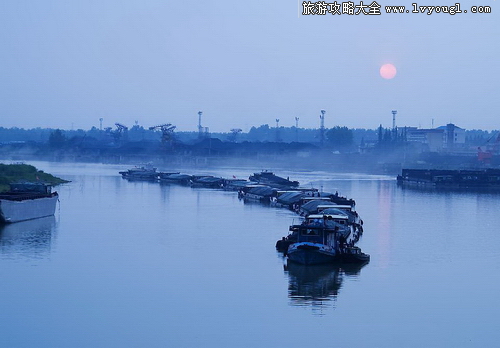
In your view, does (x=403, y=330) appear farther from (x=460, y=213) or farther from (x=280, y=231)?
(x=460, y=213)

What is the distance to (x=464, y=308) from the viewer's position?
866 centimetres

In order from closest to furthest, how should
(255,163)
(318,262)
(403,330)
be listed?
(403,330) < (318,262) < (255,163)

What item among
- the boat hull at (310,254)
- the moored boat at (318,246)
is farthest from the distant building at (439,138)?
the boat hull at (310,254)

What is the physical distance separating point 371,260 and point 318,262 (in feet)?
3.58

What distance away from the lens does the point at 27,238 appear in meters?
13.2

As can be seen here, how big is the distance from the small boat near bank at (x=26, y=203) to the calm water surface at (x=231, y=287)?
0.73 ft

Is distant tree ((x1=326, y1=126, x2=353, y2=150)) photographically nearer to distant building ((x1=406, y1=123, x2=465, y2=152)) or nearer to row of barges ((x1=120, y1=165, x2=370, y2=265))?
distant building ((x1=406, y1=123, x2=465, y2=152))

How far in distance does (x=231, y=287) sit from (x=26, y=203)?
7.15 m

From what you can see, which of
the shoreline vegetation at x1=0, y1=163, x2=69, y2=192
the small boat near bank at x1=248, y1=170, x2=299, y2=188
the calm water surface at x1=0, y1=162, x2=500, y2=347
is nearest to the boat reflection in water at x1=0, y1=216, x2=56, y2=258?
the calm water surface at x1=0, y1=162, x2=500, y2=347

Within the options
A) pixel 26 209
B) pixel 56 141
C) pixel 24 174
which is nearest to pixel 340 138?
pixel 56 141

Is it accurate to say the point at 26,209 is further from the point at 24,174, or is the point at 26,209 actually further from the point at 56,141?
the point at 56,141

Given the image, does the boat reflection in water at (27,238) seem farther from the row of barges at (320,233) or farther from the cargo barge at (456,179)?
the cargo barge at (456,179)

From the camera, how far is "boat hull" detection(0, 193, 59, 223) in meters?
14.6

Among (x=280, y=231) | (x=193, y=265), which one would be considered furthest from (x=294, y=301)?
(x=280, y=231)
